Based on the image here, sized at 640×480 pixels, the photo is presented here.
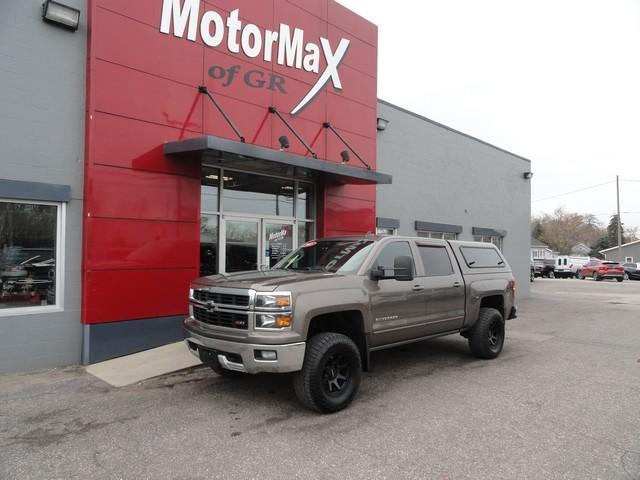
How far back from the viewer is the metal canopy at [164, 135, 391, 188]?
291 inches

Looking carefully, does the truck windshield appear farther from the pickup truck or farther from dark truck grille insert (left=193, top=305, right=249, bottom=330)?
dark truck grille insert (left=193, top=305, right=249, bottom=330)

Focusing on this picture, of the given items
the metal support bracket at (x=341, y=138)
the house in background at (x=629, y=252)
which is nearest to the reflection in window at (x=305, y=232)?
the metal support bracket at (x=341, y=138)

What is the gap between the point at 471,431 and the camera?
14.2 ft

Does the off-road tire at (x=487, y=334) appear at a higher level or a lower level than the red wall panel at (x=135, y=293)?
lower

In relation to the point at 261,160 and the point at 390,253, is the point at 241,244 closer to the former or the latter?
the point at 261,160

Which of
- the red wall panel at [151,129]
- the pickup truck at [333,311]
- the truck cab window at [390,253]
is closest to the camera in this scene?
the pickup truck at [333,311]

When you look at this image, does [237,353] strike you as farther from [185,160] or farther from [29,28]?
[29,28]

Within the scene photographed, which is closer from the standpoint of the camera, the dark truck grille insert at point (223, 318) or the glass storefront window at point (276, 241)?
the dark truck grille insert at point (223, 318)

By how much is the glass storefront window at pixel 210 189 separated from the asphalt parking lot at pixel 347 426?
3562mm

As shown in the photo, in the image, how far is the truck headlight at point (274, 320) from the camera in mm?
4547

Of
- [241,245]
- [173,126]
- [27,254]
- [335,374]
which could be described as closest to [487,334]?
[335,374]

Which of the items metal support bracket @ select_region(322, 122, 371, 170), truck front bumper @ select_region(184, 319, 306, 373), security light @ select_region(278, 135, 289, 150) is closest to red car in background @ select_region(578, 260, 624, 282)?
metal support bracket @ select_region(322, 122, 371, 170)

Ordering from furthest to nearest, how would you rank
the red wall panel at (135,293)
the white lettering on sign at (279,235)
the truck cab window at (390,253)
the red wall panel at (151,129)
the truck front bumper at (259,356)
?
the white lettering on sign at (279,235) → the red wall panel at (151,129) → the red wall panel at (135,293) → the truck cab window at (390,253) → the truck front bumper at (259,356)

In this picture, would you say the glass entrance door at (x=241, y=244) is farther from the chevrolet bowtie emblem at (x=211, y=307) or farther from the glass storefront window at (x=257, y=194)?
the chevrolet bowtie emblem at (x=211, y=307)
